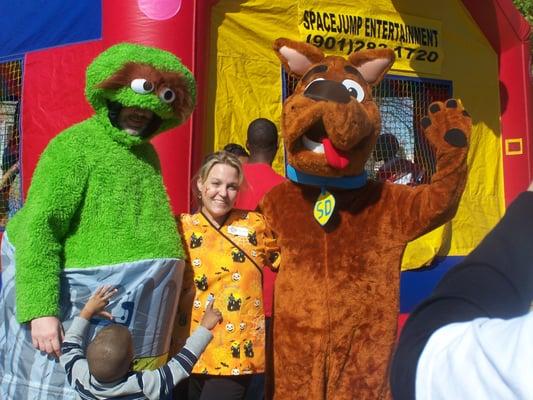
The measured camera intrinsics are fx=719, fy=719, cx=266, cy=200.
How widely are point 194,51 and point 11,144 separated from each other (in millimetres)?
1877

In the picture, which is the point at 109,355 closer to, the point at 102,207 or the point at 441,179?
A: the point at 102,207

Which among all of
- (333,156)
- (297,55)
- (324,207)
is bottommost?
(324,207)

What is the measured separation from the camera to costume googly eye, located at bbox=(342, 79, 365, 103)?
2672mm

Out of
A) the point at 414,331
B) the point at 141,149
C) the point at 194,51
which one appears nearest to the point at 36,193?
the point at 141,149

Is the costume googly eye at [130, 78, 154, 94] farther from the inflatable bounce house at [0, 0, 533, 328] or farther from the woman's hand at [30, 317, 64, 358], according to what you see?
the inflatable bounce house at [0, 0, 533, 328]

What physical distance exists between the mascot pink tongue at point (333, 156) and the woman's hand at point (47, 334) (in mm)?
1071

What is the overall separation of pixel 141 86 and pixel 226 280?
842mm

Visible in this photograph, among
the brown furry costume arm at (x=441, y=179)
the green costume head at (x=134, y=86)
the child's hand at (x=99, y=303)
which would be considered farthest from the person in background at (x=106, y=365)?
the brown furry costume arm at (x=441, y=179)

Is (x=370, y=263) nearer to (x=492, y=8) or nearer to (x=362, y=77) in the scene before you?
(x=362, y=77)

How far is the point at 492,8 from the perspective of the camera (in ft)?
20.6

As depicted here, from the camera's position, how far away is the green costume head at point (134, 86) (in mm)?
2416

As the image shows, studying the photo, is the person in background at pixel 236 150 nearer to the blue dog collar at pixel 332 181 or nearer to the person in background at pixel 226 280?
the person in background at pixel 226 280

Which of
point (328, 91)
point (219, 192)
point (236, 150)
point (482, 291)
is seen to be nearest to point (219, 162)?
point (219, 192)

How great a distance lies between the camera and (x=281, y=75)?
16.3 feet
